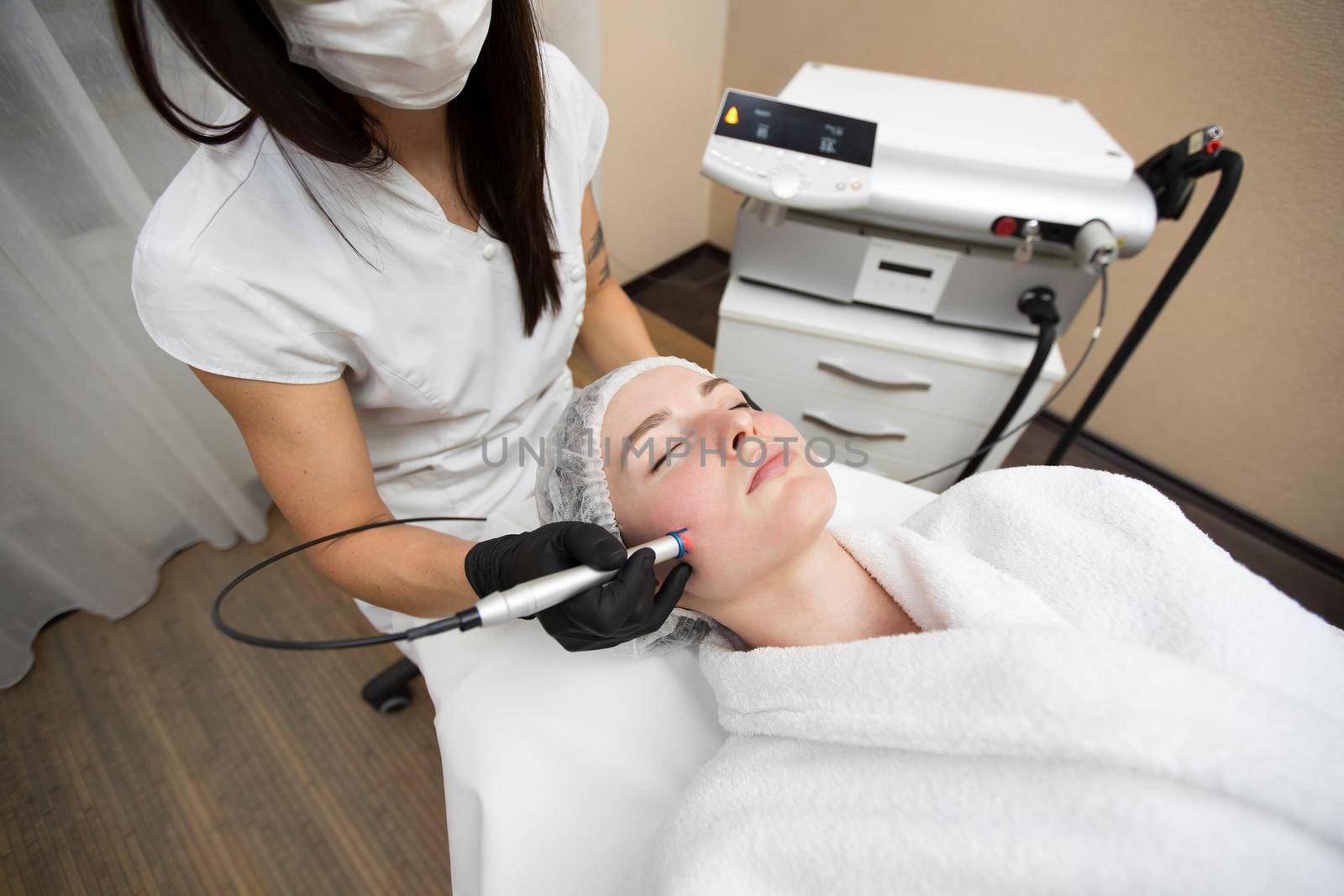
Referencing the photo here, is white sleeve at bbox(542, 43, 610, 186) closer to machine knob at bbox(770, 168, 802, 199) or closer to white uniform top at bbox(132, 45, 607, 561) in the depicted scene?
white uniform top at bbox(132, 45, 607, 561)

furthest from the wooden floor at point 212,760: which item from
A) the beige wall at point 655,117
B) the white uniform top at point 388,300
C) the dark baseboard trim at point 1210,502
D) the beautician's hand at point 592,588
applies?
the dark baseboard trim at point 1210,502

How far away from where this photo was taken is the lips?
667mm

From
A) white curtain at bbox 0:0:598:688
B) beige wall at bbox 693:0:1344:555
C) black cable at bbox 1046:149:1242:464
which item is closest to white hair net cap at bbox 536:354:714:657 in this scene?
white curtain at bbox 0:0:598:688

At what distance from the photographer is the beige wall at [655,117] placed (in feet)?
5.71

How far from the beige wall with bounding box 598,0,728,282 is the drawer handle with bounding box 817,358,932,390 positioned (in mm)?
1190

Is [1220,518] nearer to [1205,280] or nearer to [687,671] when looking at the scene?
[1205,280]

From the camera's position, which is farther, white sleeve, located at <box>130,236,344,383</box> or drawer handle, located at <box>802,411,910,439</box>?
drawer handle, located at <box>802,411,910,439</box>

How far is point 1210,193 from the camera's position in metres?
1.38

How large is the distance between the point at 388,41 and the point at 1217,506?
2361 millimetres

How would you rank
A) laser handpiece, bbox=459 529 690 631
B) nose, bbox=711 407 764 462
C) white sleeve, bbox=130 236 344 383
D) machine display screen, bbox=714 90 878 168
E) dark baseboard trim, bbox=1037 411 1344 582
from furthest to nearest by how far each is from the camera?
dark baseboard trim, bbox=1037 411 1344 582 → machine display screen, bbox=714 90 878 168 → nose, bbox=711 407 764 462 → white sleeve, bbox=130 236 344 383 → laser handpiece, bbox=459 529 690 631

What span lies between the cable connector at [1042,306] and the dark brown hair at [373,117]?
857 millimetres

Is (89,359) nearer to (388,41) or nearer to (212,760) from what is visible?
(212,760)

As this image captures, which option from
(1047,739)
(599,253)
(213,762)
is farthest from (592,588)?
(213,762)

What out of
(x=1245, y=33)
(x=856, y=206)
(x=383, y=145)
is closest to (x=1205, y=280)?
(x=1245, y=33)
